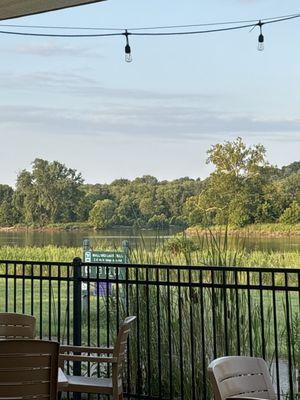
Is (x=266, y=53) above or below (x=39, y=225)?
above

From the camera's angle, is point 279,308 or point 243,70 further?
point 243,70

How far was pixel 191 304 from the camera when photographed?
4.40 m

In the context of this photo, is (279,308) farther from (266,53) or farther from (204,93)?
(204,93)

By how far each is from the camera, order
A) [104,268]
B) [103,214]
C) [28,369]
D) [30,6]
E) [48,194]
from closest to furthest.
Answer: [28,369] < [30,6] < [104,268] < [103,214] < [48,194]

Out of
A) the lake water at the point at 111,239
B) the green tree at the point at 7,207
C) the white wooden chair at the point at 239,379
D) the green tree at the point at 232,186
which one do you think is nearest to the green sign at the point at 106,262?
the lake water at the point at 111,239

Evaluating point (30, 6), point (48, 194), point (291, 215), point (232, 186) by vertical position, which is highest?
point (30, 6)

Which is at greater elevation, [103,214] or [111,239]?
[103,214]

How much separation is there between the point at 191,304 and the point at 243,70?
9506mm

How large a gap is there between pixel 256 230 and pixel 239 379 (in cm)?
338

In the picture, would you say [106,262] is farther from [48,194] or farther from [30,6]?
[48,194]

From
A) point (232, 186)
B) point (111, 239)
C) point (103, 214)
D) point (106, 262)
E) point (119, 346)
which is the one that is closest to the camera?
point (119, 346)

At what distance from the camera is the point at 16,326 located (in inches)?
139

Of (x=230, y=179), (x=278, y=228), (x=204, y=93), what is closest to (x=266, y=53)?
(x=204, y=93)

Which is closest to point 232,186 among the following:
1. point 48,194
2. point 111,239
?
point 111,239
